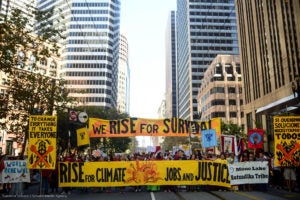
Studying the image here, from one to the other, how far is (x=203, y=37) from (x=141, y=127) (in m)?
123

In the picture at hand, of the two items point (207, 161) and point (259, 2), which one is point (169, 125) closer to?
point (207, 161)

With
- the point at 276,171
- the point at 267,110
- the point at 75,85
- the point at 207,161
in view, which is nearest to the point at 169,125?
the point at 207,161

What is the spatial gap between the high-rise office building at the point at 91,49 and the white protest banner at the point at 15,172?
103 metres

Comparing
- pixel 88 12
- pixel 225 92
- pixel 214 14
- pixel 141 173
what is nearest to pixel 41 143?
pixel 141 173

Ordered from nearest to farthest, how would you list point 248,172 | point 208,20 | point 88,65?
point 248,172, point 88,65, point 208,20

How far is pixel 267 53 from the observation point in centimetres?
4559

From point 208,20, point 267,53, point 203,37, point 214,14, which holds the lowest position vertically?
point 267,53

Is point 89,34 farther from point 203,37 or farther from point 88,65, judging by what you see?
point 203,37

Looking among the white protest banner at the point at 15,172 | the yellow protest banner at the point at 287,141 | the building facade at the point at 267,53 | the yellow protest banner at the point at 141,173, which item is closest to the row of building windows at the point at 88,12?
the building facade at the point at 267,53

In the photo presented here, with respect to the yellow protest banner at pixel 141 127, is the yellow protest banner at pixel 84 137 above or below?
below

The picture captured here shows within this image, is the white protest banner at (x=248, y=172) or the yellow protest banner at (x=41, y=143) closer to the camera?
the yellow protest banner at (x=41, y=143)

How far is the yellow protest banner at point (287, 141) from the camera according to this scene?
1409cm

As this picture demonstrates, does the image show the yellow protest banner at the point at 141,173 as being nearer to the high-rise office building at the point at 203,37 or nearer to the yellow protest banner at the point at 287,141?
the yellow protest banner at the point at 287,141

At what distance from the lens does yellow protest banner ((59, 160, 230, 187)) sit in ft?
51.3
